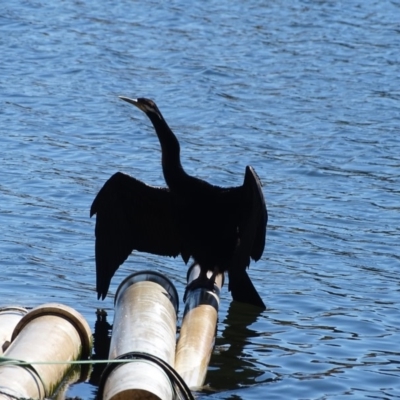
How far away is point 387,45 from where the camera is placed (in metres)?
17.0

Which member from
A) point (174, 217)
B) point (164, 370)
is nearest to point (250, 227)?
point (174, 217)

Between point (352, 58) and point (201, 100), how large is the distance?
116 inches

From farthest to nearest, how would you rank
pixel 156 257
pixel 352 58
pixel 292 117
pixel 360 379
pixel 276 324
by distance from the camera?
1. pixel 352 58
2. pixel 292 117
3. pixel 156 257
4. pixel 276 324
5. pixel 360 379

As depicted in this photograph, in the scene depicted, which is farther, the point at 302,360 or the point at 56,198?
the point at 56,198

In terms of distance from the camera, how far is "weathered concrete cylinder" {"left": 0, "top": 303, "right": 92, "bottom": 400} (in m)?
5.81

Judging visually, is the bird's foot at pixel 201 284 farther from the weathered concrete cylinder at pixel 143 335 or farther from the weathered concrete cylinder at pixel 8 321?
the weathered concrete cylinder at pixel 8 321

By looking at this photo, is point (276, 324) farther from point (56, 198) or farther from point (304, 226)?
point (56, 198)

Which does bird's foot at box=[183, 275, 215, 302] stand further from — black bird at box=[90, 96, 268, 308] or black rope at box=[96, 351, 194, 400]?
black rope at box=[96, 351, 194, 400]

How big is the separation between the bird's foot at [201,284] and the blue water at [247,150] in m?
0.40

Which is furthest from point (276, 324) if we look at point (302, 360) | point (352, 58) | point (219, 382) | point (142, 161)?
point (352, 58)

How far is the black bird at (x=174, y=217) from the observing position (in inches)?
317

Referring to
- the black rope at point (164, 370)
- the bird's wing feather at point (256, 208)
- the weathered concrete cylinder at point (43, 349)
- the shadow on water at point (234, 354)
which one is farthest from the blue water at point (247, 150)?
the black rope at point (164, 370)

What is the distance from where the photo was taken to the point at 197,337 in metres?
6.90

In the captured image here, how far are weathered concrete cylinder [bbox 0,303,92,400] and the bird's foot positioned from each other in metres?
1.15
